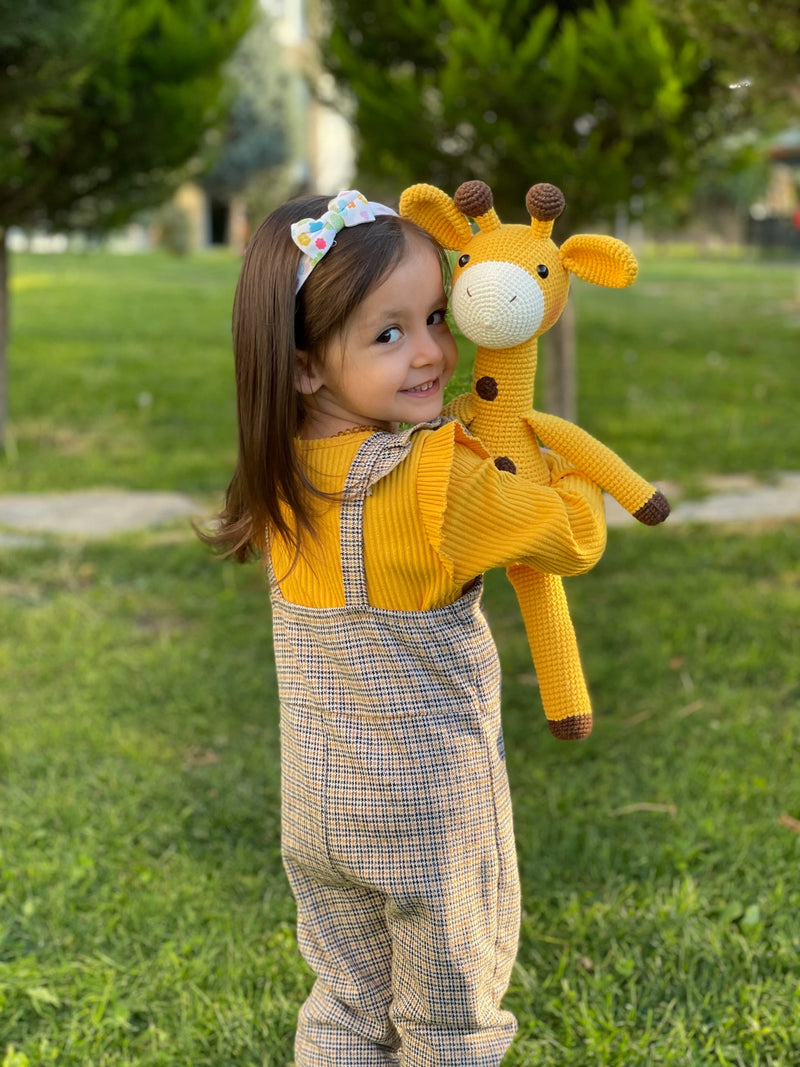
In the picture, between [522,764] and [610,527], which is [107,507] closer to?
[610,527]

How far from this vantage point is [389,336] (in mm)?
1542

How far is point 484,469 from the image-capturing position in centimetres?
148

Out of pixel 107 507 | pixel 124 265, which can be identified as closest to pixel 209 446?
pixel 107 507

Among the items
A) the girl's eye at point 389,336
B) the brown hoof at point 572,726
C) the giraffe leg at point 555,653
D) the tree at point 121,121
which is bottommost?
the brown hoof at point 572,726

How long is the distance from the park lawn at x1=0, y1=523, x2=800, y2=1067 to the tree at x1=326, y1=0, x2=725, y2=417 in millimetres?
2184

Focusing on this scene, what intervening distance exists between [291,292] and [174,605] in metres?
2.86

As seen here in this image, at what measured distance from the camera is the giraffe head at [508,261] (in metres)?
1.54

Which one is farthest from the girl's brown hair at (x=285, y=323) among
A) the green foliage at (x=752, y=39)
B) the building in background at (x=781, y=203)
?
the building in background at (x=781, y=203)

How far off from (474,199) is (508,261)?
10 centimetres

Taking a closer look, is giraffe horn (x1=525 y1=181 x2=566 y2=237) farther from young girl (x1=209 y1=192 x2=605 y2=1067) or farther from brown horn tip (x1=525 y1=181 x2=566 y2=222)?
young girl (x1=209 y1=192 x2=605 y2=1067)

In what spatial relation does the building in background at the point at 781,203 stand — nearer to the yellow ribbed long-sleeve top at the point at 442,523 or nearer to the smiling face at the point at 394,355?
the smiling face at the point at 394,355

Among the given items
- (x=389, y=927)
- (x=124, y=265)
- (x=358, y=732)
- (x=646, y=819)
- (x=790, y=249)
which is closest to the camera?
(x=358, y=732)

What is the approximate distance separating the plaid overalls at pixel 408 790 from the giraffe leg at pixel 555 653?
0.09 m

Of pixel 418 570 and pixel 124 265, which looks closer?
pixel 418 570
